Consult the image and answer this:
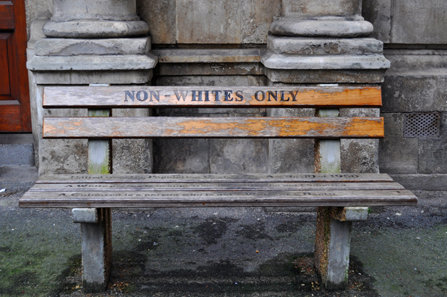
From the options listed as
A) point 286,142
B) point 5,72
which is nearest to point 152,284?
point 286,142

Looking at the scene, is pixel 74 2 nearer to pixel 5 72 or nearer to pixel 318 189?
pixel 5 72

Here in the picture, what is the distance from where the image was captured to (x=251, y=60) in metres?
4.66

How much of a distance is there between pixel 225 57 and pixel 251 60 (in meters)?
0.21

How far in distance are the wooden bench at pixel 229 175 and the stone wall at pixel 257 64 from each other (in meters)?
1.16

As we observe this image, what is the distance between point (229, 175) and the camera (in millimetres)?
3344

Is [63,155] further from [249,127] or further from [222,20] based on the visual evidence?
[249,127]

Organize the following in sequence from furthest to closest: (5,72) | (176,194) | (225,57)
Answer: (5,72), (225,57), (176,194)

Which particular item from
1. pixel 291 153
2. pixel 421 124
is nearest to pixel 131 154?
pixel 291 153

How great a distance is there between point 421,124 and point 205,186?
2538 millimetres

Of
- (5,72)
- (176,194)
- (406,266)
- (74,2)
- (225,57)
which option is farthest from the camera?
(5,72)

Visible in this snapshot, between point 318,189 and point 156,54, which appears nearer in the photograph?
point 318,189

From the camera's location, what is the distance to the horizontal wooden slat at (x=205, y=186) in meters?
3.05

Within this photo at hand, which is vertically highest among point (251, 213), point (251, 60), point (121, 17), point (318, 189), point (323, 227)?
point (121, 17)

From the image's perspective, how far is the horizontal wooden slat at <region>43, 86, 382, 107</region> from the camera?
133 inches
